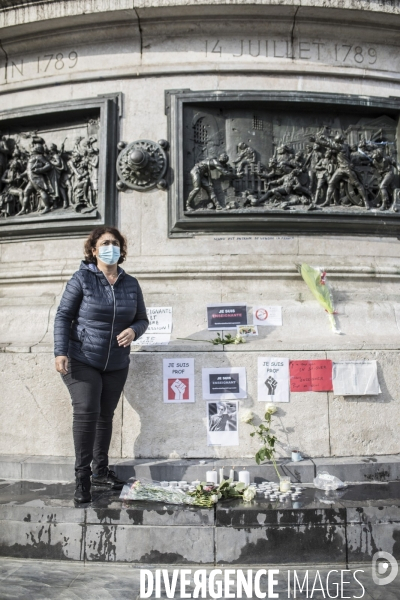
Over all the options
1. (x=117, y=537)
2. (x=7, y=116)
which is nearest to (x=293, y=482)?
(x=117, y=537)

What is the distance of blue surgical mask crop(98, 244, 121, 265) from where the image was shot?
546 centimetres

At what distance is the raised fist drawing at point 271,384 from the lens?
6.20 m

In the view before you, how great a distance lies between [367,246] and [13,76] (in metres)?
5.79

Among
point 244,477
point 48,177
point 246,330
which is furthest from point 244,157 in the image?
point 244,477

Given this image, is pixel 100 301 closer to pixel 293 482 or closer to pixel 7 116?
pixel 293 482

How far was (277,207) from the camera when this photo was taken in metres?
7.45

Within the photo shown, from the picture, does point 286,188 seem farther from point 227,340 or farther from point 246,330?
point 227,340

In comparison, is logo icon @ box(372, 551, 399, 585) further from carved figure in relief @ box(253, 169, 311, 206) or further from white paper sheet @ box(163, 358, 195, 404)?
carved figure in relief @ box(253, 169, 311, 206)

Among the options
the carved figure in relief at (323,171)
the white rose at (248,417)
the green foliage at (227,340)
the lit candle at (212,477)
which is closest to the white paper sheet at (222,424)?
the white rose at (248,417)

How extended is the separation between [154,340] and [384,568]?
3.38 meters

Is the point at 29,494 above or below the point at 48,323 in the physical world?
below

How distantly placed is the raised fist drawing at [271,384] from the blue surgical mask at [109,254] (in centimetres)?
218

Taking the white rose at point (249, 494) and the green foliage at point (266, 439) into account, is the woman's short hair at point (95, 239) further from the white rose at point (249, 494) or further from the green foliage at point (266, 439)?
the white rose at point (249, 494)

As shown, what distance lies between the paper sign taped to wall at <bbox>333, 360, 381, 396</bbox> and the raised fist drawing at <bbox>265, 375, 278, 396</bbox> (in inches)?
26.4
